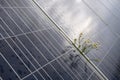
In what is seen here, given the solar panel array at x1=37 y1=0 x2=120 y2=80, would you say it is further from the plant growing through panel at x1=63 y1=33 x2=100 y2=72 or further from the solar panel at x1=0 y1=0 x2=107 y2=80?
the solar panel at x1=0 y1=0 x2=107 y2=80

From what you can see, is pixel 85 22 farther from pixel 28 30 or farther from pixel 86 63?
pixel 28 30

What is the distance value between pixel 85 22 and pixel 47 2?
236 centimetres

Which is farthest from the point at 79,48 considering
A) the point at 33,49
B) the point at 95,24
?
the point at 95,24

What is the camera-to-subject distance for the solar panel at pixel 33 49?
5.52 meters

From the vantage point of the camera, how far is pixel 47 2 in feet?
32.2

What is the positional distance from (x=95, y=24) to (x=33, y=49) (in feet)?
20.5

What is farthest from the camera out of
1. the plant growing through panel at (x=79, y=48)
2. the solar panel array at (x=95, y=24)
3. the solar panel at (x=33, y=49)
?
the solar panel array at (x=95, y=24)

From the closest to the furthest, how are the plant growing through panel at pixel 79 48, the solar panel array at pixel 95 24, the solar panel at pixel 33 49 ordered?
1. the solar panel at pixel 33 49
2. the plant growing through panel at pixel 79 48
3. the solar panel array at pixel 95 24

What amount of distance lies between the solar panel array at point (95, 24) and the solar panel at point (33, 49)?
1.11 metres

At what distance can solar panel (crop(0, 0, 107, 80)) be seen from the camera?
18.1 feet

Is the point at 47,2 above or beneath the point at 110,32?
above

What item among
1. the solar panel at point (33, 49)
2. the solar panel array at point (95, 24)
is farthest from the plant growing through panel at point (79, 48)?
the solar panel array at point (95, 24)

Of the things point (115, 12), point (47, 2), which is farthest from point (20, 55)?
point (115, 12)

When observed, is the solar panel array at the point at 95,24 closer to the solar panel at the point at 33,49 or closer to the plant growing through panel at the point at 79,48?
the plant growing through panel at the point at 79,48
